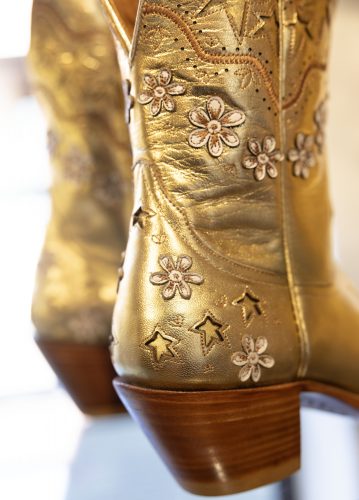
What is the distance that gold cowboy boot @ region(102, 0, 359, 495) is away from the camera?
71 centimetres

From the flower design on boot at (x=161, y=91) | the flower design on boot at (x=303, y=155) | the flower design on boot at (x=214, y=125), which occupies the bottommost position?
the flower design on boot at (x=303, y=155)

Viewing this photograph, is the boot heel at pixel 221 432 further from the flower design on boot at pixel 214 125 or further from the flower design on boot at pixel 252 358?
the flower design on boot at pixel 214 125

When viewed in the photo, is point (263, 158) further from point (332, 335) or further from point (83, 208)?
point (83, 208)

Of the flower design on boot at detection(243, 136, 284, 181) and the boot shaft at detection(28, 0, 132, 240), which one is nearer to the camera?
the flower design on boot at detection(243, 136, 284, 181)

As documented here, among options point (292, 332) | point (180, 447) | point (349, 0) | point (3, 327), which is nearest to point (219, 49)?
point (292, 332)

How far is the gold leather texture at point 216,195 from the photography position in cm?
71

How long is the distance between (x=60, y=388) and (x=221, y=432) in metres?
0.70

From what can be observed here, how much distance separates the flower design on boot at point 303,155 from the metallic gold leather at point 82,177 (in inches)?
14.2

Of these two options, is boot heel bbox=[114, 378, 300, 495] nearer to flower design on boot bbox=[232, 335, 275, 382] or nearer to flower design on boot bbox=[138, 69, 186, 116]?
flower design on boot bbox=[232, 335, 275, 382]

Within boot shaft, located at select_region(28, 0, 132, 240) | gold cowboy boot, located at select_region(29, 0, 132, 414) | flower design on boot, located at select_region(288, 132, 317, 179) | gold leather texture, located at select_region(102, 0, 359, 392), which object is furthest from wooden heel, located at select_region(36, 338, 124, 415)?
flower design on boot, located at select_region(288, 132, 317, 179)

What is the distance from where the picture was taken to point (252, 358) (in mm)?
737

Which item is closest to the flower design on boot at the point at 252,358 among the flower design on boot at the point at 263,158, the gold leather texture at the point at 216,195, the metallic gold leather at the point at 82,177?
the gold leather texture at the point at 216,195

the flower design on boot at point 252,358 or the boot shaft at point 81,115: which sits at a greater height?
the boot shaft at point 81,115

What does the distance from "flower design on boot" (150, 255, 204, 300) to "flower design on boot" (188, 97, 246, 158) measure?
12 centimetres
